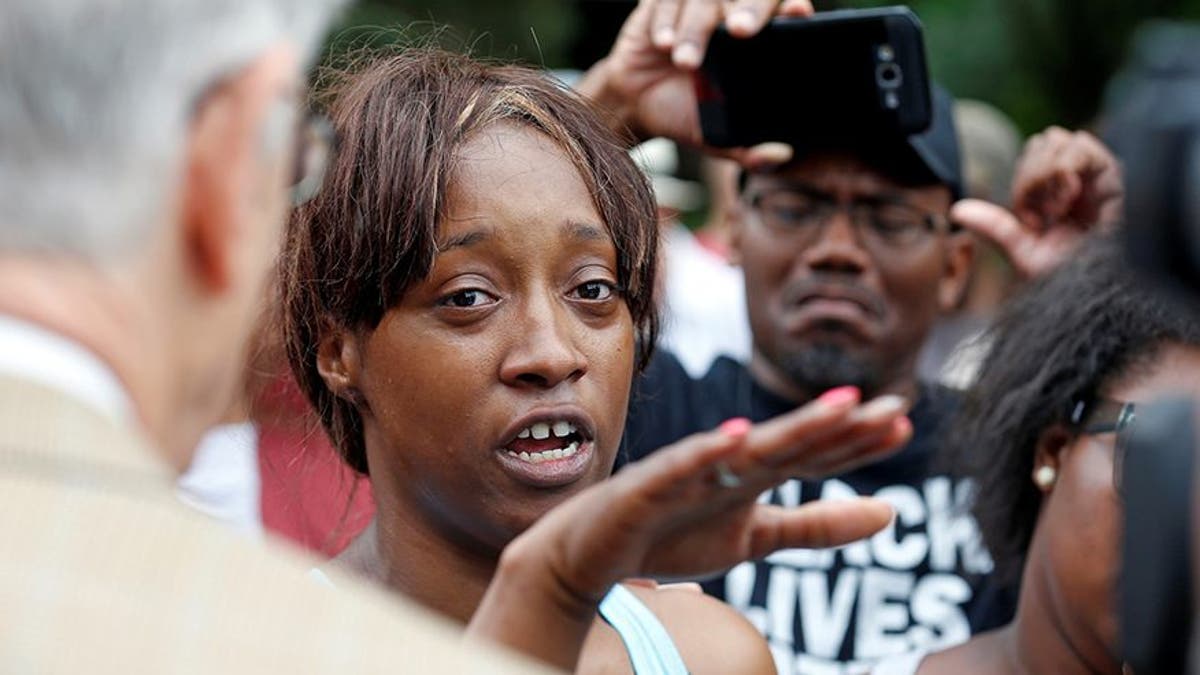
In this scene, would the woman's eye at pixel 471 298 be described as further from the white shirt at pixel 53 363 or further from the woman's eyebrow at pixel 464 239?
the white shirt at pixel 53 363

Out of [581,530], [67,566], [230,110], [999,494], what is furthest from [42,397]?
[999,494]

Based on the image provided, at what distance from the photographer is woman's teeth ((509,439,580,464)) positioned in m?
2.25

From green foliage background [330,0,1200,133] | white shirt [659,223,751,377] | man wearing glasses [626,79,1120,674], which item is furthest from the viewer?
green foliage background [330,0,1200,133]

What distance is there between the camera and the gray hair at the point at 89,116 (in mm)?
1228

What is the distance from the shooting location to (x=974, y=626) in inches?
127

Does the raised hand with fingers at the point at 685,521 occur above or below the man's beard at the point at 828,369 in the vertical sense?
above

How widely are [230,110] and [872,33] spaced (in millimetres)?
2072

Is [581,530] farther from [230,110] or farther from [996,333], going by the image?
[996,333]

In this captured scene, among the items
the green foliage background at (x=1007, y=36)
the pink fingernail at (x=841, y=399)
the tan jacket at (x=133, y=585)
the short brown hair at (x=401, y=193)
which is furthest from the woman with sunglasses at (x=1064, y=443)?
the green foliage background at (x=1007, y=36)

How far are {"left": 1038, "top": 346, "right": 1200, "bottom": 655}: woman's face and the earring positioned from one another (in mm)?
58

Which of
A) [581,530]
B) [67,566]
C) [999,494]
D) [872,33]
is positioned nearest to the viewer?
[67,566]

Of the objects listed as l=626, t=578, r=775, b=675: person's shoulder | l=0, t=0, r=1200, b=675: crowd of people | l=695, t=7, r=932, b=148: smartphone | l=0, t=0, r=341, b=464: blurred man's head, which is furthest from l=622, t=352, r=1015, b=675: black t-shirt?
l=0, t=0, r=341, b=464: blurred man's head

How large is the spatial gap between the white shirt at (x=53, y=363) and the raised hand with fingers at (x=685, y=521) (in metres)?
0.44

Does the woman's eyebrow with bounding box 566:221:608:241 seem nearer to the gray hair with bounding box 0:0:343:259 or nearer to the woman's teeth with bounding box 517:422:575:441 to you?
the woman's teeth with bounding box 517:422:575:441
